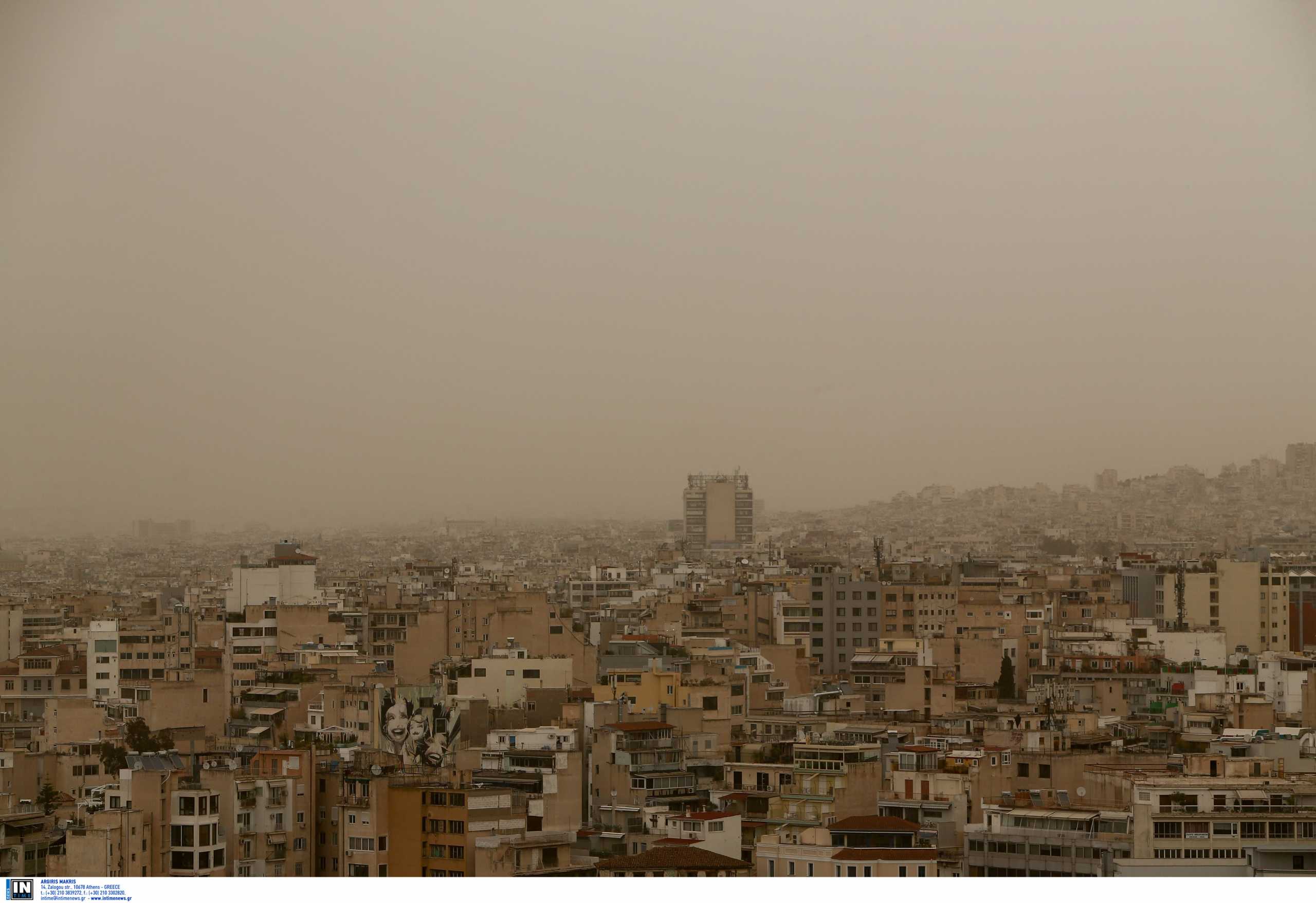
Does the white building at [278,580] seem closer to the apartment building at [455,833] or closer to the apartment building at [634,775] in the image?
the apartment building at [634,775]

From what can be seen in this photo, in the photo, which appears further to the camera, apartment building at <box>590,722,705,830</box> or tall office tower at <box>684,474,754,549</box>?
tall office tower at <box>684,474,754,549</box>

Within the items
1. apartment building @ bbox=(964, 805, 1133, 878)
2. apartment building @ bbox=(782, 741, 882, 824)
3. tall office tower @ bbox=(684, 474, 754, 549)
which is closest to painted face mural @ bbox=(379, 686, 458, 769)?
apartment building @ bbox=(782, 741, 882, 824)

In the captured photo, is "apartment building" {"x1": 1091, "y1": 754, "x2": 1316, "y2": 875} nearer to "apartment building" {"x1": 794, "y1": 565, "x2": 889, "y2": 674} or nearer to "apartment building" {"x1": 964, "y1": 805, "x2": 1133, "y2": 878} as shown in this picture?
"apartment building" {"x1": 964, "y1": 805, "x2": 1133, "y2": 878}

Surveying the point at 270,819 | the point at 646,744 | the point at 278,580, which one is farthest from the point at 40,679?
the point at 270,819

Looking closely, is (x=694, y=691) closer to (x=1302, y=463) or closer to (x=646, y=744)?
(x=646, y=744)

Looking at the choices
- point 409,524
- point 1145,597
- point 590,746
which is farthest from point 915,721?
point 1145,597

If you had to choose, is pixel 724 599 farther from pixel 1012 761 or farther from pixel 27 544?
pixel 1012 761
